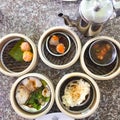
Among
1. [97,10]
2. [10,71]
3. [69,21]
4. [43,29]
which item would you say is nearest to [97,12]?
[97,10]

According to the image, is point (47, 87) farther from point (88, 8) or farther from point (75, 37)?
point (88, 8)

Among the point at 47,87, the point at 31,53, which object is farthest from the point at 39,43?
the point at 47,87

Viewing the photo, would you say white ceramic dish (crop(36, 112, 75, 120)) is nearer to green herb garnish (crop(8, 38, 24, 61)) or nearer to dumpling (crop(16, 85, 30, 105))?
dumpling (crop(16, 85, 30, 105))

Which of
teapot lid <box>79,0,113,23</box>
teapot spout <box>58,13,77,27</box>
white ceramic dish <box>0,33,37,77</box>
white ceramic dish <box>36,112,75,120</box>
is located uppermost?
teapot lid <box>79,0,113,23</box>

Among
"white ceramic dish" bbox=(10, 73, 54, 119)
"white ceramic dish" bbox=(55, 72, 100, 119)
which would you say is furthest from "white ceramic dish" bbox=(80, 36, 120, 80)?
"white ceramic dish" bbox=(10, 73, 54, 119)

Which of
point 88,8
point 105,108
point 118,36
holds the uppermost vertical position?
point 88,8

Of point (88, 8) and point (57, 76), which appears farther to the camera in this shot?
point (57, 76)
